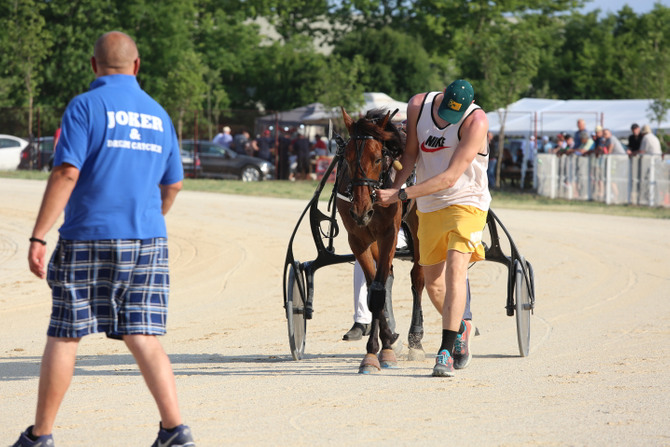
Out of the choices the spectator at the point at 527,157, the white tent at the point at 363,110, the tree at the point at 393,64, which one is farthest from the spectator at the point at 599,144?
the tree at the point at 393,64

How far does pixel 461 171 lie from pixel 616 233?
12108 mm

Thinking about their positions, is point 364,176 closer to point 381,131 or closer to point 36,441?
point 381,131

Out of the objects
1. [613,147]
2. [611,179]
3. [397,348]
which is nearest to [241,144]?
[611,179]

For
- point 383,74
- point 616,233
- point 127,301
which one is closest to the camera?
point 127,301

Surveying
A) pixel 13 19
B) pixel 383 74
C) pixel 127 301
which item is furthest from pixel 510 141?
pixel 127 301

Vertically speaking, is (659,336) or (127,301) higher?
(127,301)

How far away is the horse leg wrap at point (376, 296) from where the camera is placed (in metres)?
7.18

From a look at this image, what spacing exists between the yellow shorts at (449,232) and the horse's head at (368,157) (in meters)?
0.37

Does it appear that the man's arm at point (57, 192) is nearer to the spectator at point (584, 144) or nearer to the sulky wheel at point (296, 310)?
the sulky wheel at point (296, 310)

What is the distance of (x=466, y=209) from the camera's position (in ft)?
22.0

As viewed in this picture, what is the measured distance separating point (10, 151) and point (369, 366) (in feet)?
99.8

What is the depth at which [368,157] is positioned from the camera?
695 cm

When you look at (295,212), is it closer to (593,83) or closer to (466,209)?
(466,209)

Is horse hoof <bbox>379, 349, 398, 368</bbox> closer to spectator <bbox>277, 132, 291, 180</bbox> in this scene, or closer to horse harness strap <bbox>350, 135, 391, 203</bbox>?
horse harness strap <bbox>350, 135, 391, 203</bbox>
